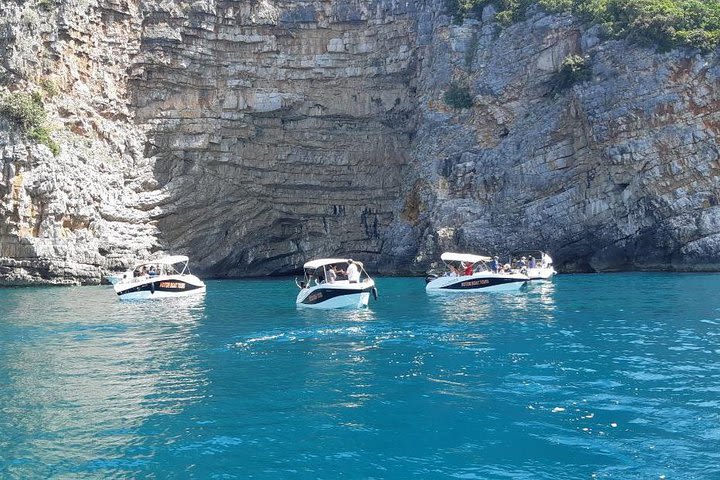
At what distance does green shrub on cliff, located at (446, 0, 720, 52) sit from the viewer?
4112 cm

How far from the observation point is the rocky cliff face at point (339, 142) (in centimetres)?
4194

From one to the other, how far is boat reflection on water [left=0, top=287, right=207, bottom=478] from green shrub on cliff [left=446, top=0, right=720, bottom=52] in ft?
111

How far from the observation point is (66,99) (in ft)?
153

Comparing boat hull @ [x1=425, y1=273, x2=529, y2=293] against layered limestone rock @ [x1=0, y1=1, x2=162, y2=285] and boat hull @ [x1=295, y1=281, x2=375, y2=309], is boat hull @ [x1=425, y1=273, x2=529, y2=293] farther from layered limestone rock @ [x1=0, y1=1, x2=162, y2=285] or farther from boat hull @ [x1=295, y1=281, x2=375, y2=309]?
layered limestone rock @ [x1=0, y1=1, x2=162, y2=285]

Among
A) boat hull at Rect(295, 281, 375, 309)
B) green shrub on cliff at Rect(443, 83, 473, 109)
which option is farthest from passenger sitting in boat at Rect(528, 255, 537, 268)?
boat hull at Rect(295, 281, 375, 309)

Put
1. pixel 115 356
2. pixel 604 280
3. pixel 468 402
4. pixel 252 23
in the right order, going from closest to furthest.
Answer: pixel 468 402
pixel 115 356
pixel 604 280
pixel 252 23

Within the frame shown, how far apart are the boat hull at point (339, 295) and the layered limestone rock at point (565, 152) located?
68.5 ft

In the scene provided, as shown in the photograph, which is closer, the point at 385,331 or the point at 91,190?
the point at 385,331

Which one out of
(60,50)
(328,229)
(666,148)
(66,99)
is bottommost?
(328,229)

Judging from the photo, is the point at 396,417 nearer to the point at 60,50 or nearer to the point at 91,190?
the point at 91,190

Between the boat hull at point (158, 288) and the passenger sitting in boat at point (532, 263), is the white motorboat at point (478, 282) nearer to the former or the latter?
the passenger sitting in boat at point (532, 263)

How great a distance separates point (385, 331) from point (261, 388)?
7681mm

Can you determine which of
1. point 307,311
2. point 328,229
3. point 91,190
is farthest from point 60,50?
point 307,311

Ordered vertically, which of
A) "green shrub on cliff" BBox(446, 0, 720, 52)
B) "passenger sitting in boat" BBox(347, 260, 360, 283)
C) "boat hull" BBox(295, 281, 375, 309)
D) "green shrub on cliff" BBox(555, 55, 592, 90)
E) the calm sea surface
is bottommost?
the calm sea surface
